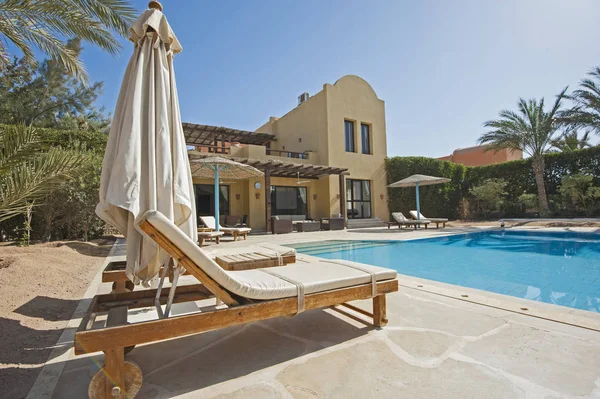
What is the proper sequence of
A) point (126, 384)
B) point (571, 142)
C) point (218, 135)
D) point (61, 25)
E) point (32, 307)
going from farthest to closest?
point (571, 142), point (218, 135), point (61, 25), point (32, 307), point (126, 384)

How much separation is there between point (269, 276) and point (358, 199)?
16531mm

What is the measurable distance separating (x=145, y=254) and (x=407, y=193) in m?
18.7

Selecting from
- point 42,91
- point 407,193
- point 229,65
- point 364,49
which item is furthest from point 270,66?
point 42,91

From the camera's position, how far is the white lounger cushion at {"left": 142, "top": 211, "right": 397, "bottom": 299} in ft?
5.95

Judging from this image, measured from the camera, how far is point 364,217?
18.6m

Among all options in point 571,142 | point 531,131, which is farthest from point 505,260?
point 571,142

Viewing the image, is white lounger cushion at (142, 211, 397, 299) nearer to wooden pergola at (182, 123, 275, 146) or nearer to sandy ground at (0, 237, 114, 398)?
sandy ground at (0, 237, 114, 398)

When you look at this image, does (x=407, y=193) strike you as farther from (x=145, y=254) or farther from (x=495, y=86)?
(x=145, y=254)

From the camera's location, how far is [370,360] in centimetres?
209

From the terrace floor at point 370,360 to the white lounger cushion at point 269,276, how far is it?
490 mm

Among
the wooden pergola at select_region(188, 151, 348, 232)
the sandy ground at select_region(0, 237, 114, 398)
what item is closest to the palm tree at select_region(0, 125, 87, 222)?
the sandy ground at select_region(0, 237, 114, 398)

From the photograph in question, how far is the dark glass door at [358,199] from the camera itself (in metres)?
18.1

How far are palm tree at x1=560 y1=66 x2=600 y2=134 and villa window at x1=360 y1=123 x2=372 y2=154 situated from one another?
387 inches

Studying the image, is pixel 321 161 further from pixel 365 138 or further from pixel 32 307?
pixel 32 307
